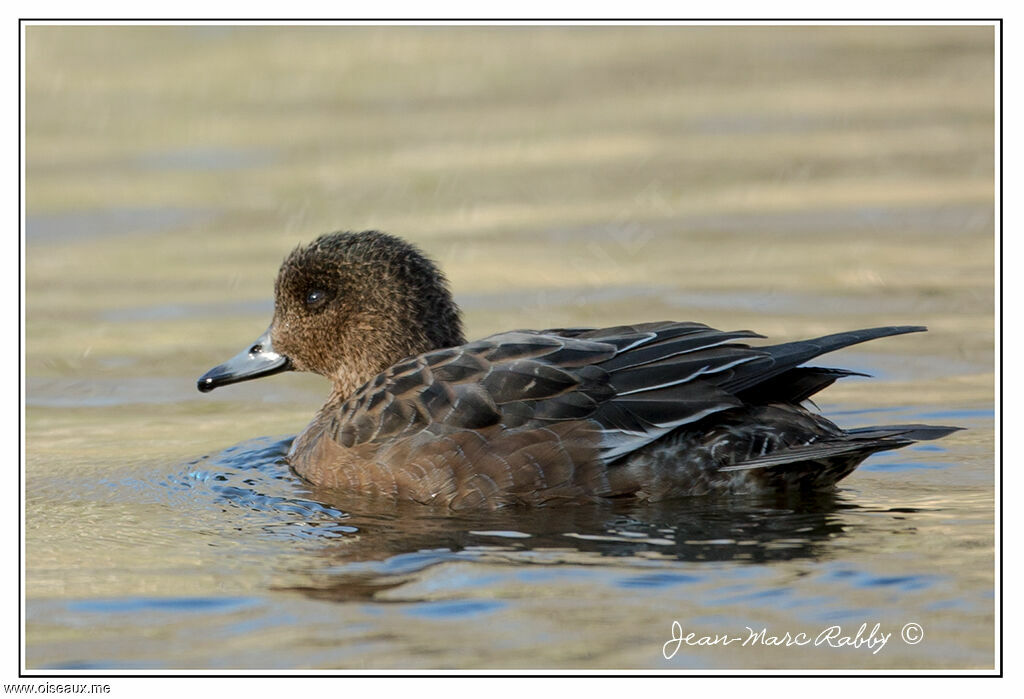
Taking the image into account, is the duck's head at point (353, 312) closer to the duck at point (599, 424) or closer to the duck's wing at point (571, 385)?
the duck at point (599, 424)

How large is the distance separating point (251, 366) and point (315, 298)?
0.51 m

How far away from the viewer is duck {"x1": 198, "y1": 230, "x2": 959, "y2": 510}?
731 cm

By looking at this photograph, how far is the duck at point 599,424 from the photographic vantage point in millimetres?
7312

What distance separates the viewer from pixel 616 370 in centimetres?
752

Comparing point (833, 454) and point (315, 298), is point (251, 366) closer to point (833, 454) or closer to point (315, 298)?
point (315, 298)

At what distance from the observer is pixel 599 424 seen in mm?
7332

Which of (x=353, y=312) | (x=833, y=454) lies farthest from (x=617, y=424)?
(x=353, y=312)

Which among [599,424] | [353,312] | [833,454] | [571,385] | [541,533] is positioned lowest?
[541,533]

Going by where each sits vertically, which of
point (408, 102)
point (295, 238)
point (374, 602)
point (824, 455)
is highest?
point (408, 102)

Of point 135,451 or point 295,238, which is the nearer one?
point 135,451

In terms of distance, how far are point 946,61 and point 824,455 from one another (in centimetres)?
944

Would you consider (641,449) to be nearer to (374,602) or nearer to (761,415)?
(761,415)

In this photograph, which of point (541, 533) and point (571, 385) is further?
point (571, 385)

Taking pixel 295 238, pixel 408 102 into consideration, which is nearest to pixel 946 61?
pixel 408 102
